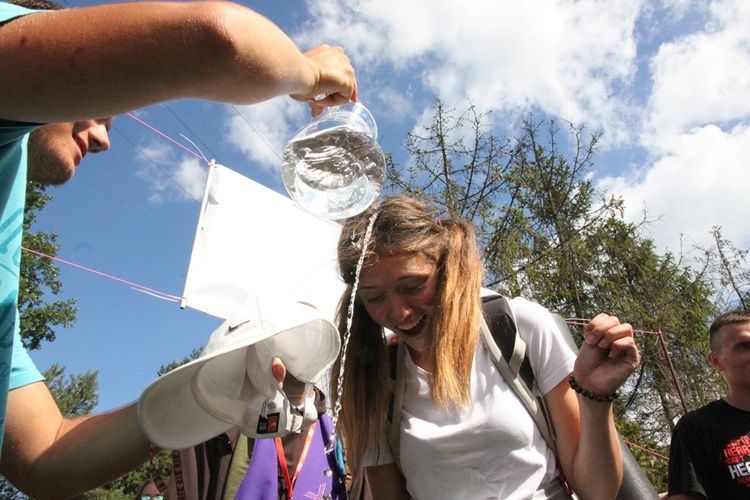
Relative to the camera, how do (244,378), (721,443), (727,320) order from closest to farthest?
(244,378) < (721,443) < (727,320)

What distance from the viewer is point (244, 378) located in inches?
64.5

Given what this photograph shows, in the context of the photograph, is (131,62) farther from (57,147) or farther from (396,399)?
(396,399)

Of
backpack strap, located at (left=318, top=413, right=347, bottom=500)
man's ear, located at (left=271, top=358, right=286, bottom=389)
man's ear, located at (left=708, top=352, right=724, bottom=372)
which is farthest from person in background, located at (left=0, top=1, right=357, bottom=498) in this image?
man's ear, located at (left=708, top=352, right=724, bottom=372)

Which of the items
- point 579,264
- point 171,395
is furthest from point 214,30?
point 579,264

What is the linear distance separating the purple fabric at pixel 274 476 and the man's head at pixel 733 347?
2357 millimetres

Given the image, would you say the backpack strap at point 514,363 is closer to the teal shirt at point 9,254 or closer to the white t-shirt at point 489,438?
the white t-shirt at point 489,438

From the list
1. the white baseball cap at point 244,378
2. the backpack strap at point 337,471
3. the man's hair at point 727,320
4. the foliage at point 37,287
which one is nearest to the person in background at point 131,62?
the white baseball cap at point 244,378

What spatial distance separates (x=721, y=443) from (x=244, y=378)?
2578mm

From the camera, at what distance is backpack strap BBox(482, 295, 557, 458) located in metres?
1.92

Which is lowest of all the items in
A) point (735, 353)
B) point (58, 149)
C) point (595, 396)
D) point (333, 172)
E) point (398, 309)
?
point (595, 396)

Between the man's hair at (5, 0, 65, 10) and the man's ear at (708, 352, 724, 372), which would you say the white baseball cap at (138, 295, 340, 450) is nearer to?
the man's hair at (5, 0, 65, 10)

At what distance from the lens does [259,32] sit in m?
0.86

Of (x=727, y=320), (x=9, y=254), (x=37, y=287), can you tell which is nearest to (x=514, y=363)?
(x=9, y=254)

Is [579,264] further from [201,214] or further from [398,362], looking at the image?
[398,362]
